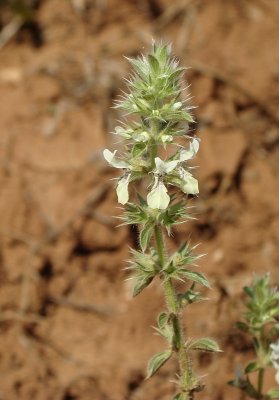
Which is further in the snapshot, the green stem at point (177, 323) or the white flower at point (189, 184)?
the green stem at point (177, 323)

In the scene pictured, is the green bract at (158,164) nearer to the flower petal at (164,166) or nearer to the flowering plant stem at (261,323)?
the flower petal at (164,166)

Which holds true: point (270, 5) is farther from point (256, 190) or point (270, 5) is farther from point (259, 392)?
point (259, 392)

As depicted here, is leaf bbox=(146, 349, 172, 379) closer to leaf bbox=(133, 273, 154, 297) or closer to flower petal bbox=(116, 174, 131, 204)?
leaf bbox=(133, 273, 154, 297)

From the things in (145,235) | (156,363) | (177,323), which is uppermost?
(145,235)

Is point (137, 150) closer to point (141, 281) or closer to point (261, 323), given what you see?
point (141, 281)

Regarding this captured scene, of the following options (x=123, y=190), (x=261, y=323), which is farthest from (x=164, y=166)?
(x=261, y=323)

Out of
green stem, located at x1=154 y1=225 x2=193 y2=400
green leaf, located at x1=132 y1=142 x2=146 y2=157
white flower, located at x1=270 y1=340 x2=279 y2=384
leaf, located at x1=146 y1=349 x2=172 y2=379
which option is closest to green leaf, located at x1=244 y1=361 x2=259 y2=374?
white flower, located at x1=270 y1=340 x2=279 y2=384

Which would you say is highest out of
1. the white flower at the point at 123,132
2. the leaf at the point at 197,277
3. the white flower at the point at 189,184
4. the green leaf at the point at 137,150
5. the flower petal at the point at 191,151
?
the white flower at the point at 123,132

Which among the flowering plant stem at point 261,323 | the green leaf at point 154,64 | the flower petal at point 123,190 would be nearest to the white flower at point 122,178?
the flower petal at point 123,190
